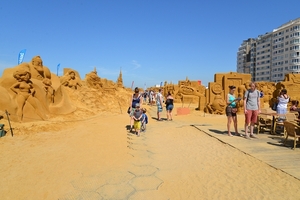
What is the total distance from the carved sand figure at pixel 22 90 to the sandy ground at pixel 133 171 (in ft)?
6.11

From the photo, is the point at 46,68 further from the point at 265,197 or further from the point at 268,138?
the point at 265,197

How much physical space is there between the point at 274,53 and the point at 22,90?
6515 cm

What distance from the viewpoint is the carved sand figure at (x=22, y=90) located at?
25.5 ft

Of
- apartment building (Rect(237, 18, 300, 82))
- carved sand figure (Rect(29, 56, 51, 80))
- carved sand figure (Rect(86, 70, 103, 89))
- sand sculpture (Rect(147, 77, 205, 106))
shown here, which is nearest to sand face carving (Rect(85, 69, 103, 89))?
carved sand figure (Rect(86, 70, 103, 89))

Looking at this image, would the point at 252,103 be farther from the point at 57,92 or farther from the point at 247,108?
the point at 57,92

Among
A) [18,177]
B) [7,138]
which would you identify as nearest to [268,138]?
[18,177]

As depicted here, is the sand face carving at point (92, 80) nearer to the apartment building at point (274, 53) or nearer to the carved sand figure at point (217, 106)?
the carved sand figure at point (217, 106)

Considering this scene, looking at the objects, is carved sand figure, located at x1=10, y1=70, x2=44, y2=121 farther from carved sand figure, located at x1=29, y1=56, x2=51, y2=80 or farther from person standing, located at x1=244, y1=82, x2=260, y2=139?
person standing, located at x1=244, y1=82, x2=260, y2=139

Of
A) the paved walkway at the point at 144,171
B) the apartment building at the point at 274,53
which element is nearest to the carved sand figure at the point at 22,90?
the paved walkway at the point at 144,171

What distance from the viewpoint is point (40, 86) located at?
944cm

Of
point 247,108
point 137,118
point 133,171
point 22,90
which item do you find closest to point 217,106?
point 247,108

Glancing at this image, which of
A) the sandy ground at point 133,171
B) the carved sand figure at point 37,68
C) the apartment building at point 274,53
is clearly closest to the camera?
the sandy ground at point 133,171

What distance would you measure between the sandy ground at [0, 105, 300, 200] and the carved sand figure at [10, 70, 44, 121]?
186 cm

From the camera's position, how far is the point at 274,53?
195 feet
